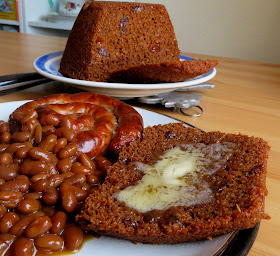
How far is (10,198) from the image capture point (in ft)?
3.02

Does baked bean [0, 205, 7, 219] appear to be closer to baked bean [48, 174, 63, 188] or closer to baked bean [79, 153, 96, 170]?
baked bean [48, 174, 63, 188]

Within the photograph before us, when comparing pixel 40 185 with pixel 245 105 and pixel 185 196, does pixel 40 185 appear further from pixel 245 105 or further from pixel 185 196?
pixel 245 105

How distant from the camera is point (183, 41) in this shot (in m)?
6.04

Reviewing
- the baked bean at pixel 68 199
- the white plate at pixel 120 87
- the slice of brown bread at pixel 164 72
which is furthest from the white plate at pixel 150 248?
the slice of brown bread at pixel 164 72

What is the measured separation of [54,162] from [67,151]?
0.19ft

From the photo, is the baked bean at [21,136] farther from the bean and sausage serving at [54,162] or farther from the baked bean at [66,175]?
the baked bean at [66,175]

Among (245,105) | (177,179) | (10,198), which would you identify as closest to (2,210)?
(10,198)

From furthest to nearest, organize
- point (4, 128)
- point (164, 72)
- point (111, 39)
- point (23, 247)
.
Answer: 1. point (111, 39)
2. point (164, 72)
3. point (4, 128)
4. point (23, 247)

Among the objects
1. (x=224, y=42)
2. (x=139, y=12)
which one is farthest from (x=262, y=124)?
(x=224, y=42)

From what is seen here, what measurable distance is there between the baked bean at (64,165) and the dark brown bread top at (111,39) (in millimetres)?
889

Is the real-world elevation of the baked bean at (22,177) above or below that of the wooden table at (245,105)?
above

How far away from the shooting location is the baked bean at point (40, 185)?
0.99 metres

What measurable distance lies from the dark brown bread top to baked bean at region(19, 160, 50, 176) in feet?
3.07

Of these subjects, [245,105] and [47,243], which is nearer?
[47,243]
